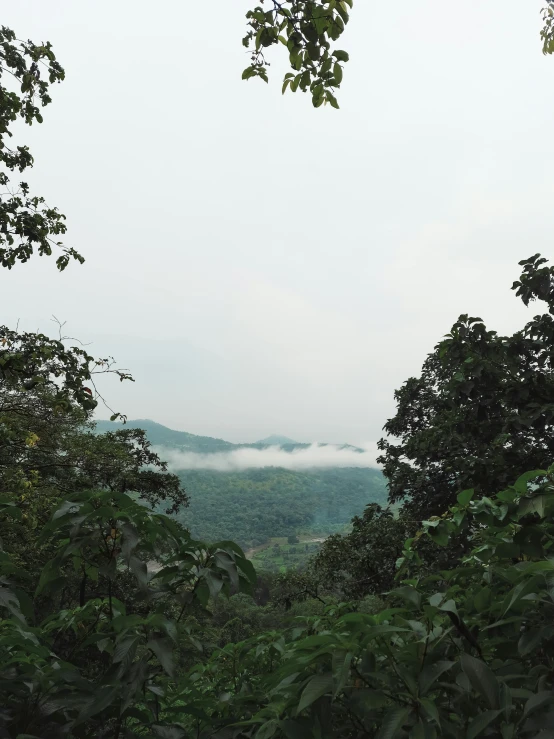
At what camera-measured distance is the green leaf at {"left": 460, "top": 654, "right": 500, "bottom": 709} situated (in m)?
0.98

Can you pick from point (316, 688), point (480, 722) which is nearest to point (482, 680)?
point (480, 722)

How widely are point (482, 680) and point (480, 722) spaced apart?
0.07m

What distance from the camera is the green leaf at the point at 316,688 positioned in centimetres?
96

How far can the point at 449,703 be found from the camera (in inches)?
45.5

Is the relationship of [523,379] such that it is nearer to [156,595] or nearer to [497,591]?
[497,591]

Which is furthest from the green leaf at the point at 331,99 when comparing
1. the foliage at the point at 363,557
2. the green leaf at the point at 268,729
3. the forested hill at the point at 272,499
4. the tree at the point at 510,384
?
the forested hill at the point at 272,499

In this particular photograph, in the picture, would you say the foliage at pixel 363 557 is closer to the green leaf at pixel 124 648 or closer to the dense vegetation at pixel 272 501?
the green leaf at pixel 124 648

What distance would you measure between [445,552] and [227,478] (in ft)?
425

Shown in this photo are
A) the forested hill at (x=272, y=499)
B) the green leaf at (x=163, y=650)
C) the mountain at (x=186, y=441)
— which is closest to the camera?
the green leaf at (x=163, y=650)

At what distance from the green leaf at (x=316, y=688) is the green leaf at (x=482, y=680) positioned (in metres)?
0.27

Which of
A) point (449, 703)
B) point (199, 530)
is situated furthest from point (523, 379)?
point (199, 530)

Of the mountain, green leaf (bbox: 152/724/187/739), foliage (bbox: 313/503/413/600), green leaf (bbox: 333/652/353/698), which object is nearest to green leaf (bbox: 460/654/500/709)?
green leaf (bbox: 333/652/353/698)

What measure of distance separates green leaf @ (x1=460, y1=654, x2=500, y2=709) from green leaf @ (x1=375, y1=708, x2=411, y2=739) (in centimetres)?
14

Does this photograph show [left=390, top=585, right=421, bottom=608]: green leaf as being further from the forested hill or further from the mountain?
the mountain
